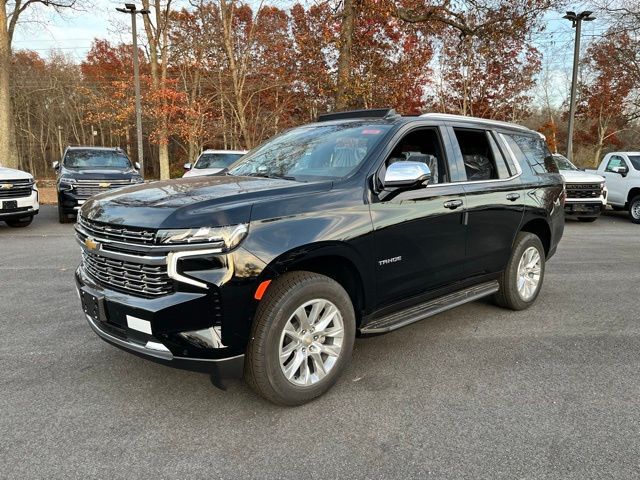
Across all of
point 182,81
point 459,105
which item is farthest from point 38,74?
point 459,105

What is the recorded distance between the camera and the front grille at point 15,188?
9711 mm

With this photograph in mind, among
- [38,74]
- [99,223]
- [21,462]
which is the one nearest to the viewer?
[21,462]

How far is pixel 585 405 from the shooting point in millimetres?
3172

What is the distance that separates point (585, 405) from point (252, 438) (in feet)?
7.11

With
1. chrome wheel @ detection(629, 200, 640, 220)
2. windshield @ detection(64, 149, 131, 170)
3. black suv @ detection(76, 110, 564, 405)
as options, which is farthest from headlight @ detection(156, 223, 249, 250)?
chrome wheel @ detection(629, 200, 640, 220)

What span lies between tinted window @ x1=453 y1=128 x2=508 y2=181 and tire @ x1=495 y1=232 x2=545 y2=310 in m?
0.80

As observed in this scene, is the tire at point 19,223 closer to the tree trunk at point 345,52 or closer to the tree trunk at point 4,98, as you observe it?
the tree trunk at point 4,98

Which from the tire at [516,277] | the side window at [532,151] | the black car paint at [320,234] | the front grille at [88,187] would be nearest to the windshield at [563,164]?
the side window at [532,151]

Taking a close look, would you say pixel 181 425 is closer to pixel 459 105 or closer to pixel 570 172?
pixel 570 172

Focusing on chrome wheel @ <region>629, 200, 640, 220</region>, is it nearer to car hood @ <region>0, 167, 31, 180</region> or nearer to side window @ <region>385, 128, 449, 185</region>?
side window @ <region>385, 128, 449, 185</region>

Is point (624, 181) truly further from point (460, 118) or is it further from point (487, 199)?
point (460, 118)

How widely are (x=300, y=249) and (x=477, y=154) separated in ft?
8.02

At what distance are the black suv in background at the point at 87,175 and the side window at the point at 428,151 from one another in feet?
26.3

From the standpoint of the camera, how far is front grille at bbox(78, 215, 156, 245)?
2.73 meters
